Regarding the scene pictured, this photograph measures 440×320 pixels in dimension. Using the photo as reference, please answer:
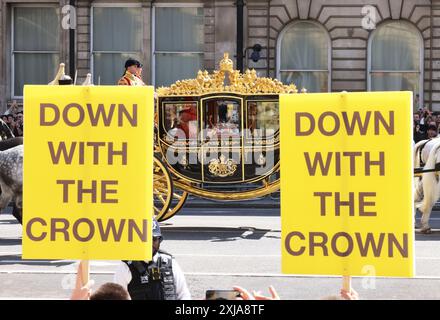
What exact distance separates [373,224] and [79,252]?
147cm

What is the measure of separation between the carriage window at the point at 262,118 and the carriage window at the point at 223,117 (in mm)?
172

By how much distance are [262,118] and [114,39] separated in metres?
17.6

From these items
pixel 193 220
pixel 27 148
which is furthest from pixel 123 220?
pixel 193 220

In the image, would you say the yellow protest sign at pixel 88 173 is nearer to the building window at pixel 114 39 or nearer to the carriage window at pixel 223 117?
the carriage window at pixel 223 117

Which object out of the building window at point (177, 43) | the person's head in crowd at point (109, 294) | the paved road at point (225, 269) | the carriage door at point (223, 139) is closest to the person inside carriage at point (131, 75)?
the carriage door at point (223, 139)

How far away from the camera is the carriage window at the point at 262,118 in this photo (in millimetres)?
14641

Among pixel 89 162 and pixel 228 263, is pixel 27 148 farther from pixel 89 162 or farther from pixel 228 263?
pixel 228 263

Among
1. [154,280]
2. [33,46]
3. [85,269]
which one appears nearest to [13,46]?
[33,46]

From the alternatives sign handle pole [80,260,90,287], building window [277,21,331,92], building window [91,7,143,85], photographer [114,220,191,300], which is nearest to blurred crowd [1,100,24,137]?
building window [91,7,143,85]

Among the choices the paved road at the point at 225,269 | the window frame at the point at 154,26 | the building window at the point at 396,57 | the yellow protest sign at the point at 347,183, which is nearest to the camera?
the yellow protest sign at the point at 347,183

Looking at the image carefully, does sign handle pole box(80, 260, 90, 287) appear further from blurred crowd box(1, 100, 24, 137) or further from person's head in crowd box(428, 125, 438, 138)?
blurred crowd box(1, 100, 24, 137)

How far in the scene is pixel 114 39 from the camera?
3170 cm

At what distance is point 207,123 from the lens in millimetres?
14719

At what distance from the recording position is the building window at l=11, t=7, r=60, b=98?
31875 mm
